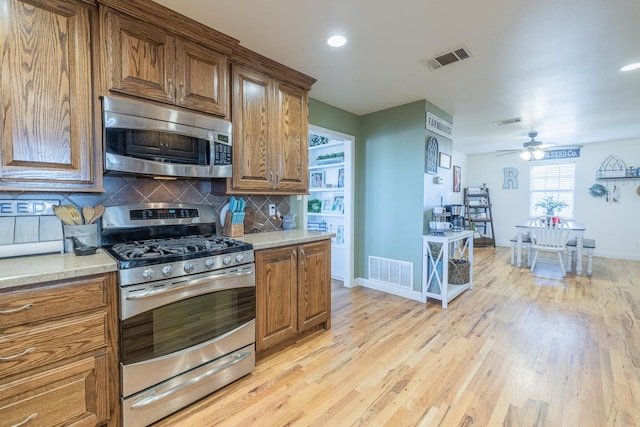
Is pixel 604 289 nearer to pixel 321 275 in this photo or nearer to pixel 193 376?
pixel 321 275

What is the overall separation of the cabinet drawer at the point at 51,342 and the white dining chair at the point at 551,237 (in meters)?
5.87

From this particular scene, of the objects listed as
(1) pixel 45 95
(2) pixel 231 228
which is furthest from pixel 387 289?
(1) pixel 45 95

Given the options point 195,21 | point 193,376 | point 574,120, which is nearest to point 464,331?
point 193,376

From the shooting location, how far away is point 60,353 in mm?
1337

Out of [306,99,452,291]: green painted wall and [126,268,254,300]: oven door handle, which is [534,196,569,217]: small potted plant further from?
[126,268,254,300]: oven door handle

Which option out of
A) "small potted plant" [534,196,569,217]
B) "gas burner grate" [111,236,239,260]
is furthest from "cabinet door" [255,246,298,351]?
"small potted plant" [534,196,569,217]

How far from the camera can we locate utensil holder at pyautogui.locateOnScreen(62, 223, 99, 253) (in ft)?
5.60

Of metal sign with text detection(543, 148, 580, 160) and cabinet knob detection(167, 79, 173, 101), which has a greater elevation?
metal sign with text detection(543, 148, 580, 160)

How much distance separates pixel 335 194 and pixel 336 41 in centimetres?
243

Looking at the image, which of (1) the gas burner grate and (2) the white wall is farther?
(2) the white wall

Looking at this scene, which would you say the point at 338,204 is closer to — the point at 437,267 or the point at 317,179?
the point at 317,179

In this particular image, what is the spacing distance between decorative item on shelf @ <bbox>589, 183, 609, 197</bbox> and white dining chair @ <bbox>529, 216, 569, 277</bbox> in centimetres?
211

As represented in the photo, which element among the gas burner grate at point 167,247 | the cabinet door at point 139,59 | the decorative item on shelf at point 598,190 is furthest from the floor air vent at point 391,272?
the decorative item on shelf at point 598,190

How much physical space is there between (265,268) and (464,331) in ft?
6.60
